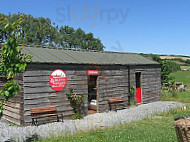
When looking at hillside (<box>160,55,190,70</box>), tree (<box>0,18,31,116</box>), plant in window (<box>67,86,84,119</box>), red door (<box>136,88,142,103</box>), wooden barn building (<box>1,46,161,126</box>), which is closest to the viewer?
tree (<box>0,18,31,116</box>)

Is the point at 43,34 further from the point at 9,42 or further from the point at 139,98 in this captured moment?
the point at 9,42

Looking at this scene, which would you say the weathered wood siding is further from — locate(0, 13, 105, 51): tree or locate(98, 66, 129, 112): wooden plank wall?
locate(0, 13, 105, 51): tree

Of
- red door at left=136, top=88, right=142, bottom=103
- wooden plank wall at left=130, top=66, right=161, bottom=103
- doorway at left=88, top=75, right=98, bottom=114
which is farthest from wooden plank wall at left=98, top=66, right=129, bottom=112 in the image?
red door at left=136, top=88, right=142, bottom=103

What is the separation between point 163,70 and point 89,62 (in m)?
11.6

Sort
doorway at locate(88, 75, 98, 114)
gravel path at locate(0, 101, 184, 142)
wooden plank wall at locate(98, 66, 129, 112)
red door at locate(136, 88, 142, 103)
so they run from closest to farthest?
gravel path at locate(0, 101, 184, 142) → wooden plank wall at locate(98, 66, 129, 112) → doorway at locate(88, 75, 98, 114) → red door at locate(136, 88, 142, 103)

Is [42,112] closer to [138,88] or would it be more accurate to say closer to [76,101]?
[76,101]

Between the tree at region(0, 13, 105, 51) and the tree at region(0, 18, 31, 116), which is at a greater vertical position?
the tree at region(0, 13, 105, 51)

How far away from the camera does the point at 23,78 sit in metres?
9.08

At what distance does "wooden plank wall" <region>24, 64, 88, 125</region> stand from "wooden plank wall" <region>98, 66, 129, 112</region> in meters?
1.22

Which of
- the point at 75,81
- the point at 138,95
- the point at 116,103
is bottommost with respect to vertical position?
the point at 116,103

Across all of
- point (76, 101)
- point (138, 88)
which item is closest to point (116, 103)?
point (138, 88)

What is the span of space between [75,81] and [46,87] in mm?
1673

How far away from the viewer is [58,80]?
10.2m

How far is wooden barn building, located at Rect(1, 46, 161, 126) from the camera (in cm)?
934
